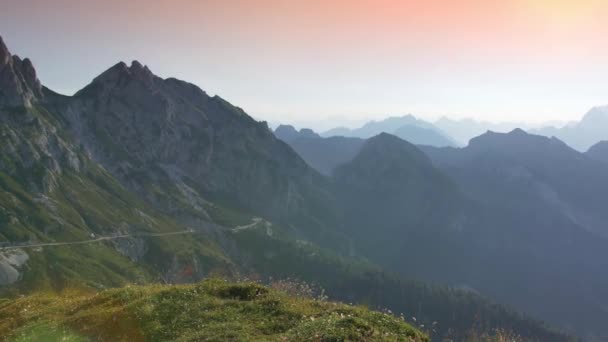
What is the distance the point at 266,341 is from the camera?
20844mm

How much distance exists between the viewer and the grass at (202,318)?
21641 millimetres

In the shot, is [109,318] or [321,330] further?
[109,318]

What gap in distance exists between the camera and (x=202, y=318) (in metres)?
25.2

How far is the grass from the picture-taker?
21641 mm

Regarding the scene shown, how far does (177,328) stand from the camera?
24203 millimetres

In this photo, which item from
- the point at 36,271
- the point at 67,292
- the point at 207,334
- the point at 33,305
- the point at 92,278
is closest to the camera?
the point at 207,334

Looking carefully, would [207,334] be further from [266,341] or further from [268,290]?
[268,290]

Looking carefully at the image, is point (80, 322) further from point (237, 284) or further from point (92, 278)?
point (92, 278)

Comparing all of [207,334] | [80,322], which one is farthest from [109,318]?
[207,334]

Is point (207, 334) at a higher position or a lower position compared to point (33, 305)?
higher

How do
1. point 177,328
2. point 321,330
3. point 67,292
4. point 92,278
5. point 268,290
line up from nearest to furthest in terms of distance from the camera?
point 321,330 → point 177,328 → point 268,290 → point 67,292 → point 92,278

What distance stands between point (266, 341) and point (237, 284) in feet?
31.9

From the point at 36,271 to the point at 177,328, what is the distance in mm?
194872

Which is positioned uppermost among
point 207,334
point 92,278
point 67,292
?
point 207,334
